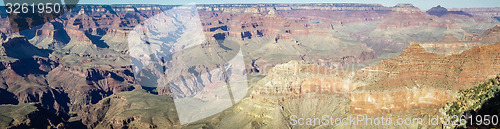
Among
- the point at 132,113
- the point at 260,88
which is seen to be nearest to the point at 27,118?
the point at 132,113

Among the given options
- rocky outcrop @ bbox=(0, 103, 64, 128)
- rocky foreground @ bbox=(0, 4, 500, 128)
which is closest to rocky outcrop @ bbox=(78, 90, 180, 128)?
rocky foreground @ bbox=(0, 4, 500, 128)

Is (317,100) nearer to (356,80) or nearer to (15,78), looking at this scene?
(356,80)

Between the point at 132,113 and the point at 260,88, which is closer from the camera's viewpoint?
the point at 260,88

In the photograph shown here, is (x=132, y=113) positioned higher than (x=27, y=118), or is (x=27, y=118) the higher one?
(x=27, y=118)

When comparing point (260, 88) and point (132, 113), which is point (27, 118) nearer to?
point (132, 113)

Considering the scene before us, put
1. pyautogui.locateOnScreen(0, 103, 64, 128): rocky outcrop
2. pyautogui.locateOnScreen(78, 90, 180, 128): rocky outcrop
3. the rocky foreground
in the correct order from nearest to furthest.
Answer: the rocky foreground, pyautogui.locateOnScreen(0, 103, 64, 128): rocky outcrop, pyautogui.locateOnScreen(78, 90, 180, 128): rocky outcrop

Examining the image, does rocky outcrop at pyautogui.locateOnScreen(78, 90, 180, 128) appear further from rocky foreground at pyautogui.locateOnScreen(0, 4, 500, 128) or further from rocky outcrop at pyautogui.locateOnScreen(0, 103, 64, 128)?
rocky outcrop at pyautogui.locateOnScreen(0, 103, 64, 128)

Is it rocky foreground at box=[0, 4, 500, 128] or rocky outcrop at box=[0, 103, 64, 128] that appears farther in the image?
rocky outcrop at box=[0, 103, 64, 128]

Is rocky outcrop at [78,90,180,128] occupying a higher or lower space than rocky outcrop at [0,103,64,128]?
lower

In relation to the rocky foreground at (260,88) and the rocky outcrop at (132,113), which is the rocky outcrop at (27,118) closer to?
the rocky foreground at (260,88)

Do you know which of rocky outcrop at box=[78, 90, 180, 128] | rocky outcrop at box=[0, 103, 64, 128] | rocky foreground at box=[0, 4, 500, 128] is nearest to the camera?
rocky foreground at box=[0, 4, 500, 128]

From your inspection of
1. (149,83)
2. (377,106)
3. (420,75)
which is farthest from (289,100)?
(149,83)
